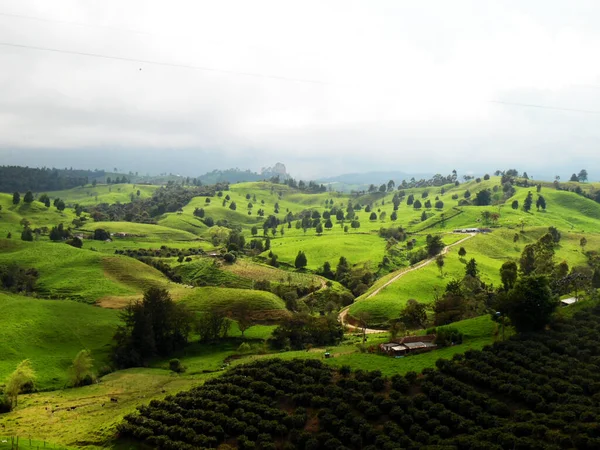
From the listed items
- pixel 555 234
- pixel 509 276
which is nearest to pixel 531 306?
pixel 509 276

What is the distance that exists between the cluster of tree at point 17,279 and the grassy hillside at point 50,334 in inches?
580

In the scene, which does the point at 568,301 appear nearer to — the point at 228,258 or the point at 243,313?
the point at 243,313

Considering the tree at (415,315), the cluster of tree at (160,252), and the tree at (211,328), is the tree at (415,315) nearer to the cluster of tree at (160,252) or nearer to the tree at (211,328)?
the tree at (211,328)

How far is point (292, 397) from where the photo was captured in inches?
2151

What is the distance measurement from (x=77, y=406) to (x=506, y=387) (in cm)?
5881

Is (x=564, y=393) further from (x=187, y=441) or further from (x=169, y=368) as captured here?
(x=169, y=368)

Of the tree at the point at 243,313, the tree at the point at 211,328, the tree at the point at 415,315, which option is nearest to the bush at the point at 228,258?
the tree at the point at 243,313

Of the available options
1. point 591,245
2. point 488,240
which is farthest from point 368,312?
point 591,245

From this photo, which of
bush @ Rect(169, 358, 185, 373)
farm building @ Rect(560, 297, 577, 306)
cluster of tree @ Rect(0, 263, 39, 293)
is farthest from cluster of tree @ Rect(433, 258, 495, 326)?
cluster of tree @ Rect(0, 263, 39, 293)

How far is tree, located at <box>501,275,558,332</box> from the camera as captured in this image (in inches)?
2530

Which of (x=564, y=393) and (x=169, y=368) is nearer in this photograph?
(x=564, y=393)

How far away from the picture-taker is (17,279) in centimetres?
12925

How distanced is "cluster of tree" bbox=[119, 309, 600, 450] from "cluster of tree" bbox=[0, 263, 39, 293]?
291 ft

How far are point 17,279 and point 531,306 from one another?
132 meters
